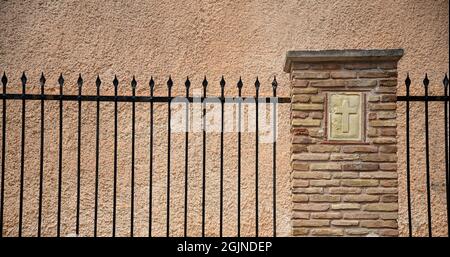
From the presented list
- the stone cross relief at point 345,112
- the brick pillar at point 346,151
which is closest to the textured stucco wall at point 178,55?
the brick pillar at point 346,151

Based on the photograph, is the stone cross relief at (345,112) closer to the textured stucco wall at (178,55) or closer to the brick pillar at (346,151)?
the brick pillar at (346,151)

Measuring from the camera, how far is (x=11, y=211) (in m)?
6.95

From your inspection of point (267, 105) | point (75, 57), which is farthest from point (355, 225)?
point (75, 57)

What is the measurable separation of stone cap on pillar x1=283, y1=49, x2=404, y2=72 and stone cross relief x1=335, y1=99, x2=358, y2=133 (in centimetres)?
34

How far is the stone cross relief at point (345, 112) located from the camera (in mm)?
4715

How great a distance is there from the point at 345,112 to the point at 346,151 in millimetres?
299

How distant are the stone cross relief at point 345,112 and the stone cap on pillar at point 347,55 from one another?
0.34 m

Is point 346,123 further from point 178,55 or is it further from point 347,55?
point 178,55

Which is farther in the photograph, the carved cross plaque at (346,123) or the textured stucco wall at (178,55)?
the textured stucco wall at (178,55)

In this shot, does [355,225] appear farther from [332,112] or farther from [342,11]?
[342,11]

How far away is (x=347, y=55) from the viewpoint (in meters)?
4.70
